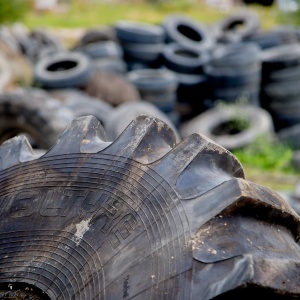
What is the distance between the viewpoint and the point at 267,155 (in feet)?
24.4

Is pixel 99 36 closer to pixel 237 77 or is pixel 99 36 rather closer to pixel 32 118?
pixel 237 77

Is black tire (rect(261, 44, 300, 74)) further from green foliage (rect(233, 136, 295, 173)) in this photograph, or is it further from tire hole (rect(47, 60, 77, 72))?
tire hole (rect(47, 60, 77, 72))

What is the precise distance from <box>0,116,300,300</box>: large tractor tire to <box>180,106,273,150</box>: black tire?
6.13 m

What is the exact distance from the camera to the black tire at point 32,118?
18.5 feet

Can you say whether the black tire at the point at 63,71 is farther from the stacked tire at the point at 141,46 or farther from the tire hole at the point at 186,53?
the tire hole at the point at 186,53

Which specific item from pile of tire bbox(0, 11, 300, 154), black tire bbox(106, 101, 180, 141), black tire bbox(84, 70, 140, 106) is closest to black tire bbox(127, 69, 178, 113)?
pile of tire bbox(0, 11, 300, 154)

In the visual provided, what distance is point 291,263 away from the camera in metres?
1.36

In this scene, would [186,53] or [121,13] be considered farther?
[121,13]

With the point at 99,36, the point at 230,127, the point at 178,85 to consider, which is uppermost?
the point at 99,36

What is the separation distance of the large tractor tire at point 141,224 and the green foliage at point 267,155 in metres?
5.39

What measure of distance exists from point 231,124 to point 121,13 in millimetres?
11164

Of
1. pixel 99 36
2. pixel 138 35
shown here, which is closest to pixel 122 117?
pixel 138 35

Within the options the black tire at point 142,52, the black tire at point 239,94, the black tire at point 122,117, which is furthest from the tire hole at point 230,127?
the black tire at point 142,52

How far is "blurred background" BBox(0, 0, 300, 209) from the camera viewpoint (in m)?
6.51
